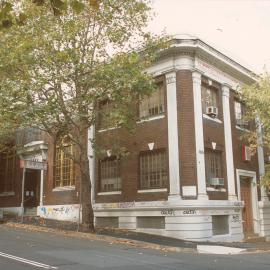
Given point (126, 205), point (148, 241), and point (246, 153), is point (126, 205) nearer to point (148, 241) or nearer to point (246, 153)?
point (148, 241)

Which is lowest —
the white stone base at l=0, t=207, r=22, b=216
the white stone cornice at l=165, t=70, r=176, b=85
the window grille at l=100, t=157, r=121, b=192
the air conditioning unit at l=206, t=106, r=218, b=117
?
the white stone base at l=0, t=207, r=22, b=216

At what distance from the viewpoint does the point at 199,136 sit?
66.9 ft

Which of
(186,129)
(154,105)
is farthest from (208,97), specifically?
(186,129)

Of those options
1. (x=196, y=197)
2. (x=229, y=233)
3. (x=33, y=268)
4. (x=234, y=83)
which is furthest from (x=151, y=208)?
(x=33, y=268)

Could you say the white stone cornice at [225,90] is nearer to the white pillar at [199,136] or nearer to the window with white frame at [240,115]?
the window with white frame at [240,115]

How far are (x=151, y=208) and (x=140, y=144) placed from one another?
11.0 feet

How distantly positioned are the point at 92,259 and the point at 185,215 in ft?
26.7

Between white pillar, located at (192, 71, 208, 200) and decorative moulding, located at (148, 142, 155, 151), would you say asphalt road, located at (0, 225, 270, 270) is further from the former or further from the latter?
decorative moulding, located at (148, 142, 155, 151)

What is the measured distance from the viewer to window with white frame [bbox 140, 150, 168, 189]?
20750 mm

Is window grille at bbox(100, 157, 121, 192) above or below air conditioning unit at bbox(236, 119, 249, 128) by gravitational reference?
below

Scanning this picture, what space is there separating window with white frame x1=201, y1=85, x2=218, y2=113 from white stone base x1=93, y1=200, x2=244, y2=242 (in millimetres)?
5007

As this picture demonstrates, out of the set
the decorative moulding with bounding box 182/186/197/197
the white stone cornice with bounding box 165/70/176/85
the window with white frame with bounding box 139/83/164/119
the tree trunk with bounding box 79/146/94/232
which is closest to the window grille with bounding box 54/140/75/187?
the window with white frame with bounding box 139/83/164/119

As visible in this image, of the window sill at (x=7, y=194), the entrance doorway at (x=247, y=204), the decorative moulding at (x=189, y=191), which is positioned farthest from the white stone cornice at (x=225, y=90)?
the window sill at (x=7, y=194)

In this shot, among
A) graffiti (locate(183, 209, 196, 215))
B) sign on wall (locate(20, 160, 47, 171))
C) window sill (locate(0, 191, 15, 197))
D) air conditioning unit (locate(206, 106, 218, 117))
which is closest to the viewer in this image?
graffiti (locate(183, 209, 196, 215))
